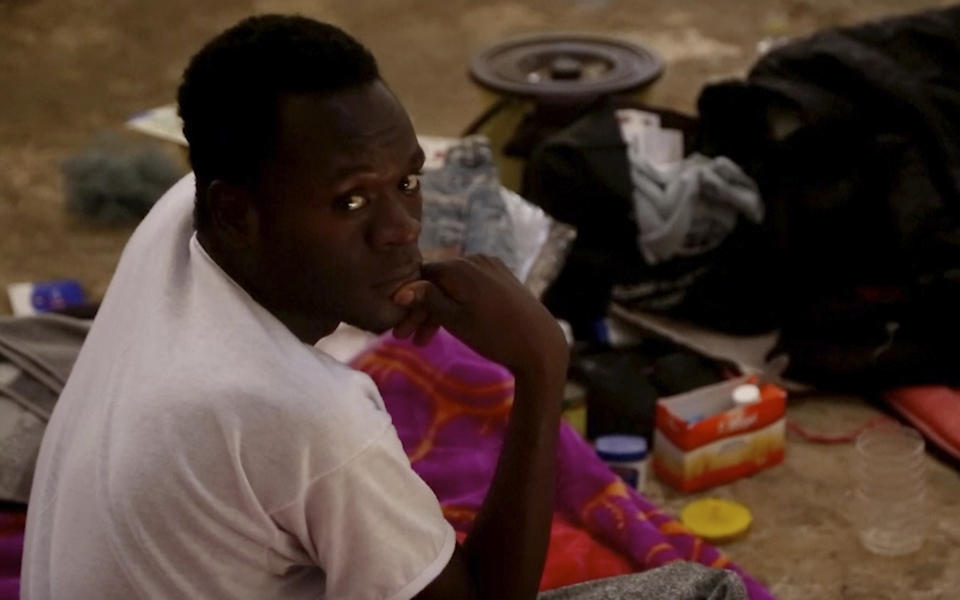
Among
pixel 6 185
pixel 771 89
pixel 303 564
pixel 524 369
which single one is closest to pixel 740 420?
pixel 771 89

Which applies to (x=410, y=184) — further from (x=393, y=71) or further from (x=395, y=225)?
(x=393, y=71)

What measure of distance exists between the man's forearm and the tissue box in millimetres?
886

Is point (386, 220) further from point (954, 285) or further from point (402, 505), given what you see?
point (954, 285)

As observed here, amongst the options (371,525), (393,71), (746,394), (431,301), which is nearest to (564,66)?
(746,394)

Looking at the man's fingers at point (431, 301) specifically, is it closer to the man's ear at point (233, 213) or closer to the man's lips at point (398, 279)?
the man's lips at point (398, 279)

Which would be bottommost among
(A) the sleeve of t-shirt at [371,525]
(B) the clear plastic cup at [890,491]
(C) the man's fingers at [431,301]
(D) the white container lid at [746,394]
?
(B) the clear plastic cup at [890,491]

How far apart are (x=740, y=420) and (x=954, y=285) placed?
0.45 metres

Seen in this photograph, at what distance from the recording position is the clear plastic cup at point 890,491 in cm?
195

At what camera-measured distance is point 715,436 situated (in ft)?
6.81

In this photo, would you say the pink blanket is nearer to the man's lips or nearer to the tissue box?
the tissue box

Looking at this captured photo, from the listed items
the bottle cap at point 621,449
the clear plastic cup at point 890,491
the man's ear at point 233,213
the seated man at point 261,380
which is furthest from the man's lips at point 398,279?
the clear plastic cup at point 890,491

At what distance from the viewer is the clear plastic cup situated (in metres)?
1.95

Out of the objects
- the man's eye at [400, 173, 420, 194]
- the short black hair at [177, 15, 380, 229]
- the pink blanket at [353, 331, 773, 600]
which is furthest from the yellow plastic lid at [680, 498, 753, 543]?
the short black hair at [177, 15, 380, 229]

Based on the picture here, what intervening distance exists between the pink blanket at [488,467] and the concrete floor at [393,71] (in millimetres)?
270
